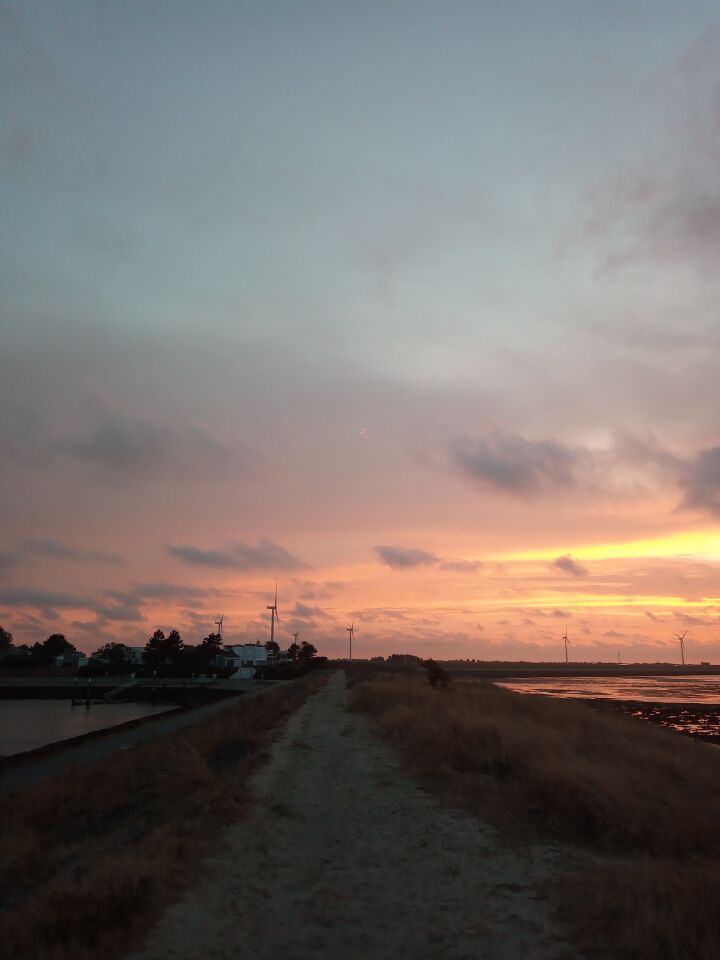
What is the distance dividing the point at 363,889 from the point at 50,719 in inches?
3214

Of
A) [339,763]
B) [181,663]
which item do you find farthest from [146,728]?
[181,663]

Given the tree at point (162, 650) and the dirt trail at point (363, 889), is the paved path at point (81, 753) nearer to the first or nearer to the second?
the dirt trail at point (363, 889)

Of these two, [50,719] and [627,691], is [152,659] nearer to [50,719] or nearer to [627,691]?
[50,719]

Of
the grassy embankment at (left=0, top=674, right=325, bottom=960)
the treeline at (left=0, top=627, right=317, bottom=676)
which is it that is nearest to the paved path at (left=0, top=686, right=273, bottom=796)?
the grassy embankment at (left=0, top=674, right=325, bottom=960)

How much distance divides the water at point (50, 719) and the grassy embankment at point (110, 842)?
1274 inches

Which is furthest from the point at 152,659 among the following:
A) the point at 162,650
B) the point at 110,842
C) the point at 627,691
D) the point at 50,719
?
the point at 110,842

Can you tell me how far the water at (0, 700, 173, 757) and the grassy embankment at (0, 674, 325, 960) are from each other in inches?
1274

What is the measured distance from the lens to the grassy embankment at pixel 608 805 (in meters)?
9.12

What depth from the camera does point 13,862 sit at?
14.4 m

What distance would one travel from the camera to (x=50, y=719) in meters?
81.9

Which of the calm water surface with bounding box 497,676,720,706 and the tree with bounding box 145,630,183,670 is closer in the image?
the calm water surface with bounding box 497,676,720,706

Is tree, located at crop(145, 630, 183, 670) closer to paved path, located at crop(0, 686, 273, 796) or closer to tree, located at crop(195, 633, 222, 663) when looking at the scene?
tree, located at crop(195, 633, 222, 663)

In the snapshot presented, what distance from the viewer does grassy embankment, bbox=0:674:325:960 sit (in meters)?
8.81

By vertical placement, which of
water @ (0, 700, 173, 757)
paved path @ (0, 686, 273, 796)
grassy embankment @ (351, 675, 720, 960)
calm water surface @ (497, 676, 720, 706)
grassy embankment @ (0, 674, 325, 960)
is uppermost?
calm water surface @ (497, 676, 720, 706)
